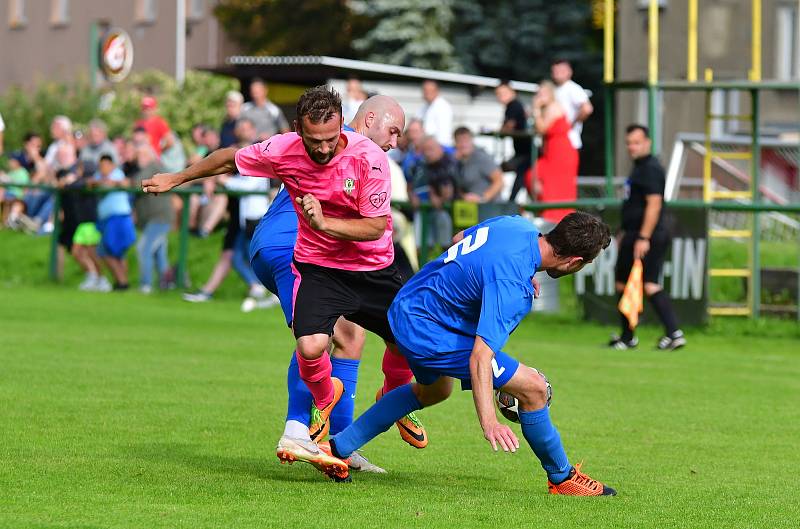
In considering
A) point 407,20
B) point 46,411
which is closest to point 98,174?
point 46,411

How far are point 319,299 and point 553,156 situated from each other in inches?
445

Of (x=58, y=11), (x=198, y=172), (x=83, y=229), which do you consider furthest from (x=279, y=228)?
(x=58, y=11)

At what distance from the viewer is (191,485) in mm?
7594

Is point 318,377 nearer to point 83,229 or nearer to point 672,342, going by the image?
point 672,342

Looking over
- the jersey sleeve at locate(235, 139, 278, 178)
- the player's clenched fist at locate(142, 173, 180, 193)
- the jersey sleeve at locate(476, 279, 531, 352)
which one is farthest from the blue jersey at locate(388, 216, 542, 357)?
the player's clenched fist at locate(142, 173, 180, 193)

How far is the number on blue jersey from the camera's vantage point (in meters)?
7.44

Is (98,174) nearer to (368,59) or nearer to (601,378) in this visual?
(601,378)

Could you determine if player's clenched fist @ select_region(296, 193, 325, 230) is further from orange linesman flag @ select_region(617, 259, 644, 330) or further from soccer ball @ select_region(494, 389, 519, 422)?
orange linesman flag @ select_region(617, 259, 644, 330)

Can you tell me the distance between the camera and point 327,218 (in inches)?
301

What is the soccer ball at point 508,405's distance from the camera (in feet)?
25.2

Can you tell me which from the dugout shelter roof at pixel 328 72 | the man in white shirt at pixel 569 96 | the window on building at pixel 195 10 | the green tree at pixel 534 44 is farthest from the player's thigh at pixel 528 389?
the window on building at pixel 195 10

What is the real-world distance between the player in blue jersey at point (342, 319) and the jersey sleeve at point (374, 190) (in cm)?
Answer: 75

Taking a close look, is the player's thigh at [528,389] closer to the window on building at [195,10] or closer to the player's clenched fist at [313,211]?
the player's clenched fist at [313,211]

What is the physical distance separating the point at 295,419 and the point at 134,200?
1504 centimetres
